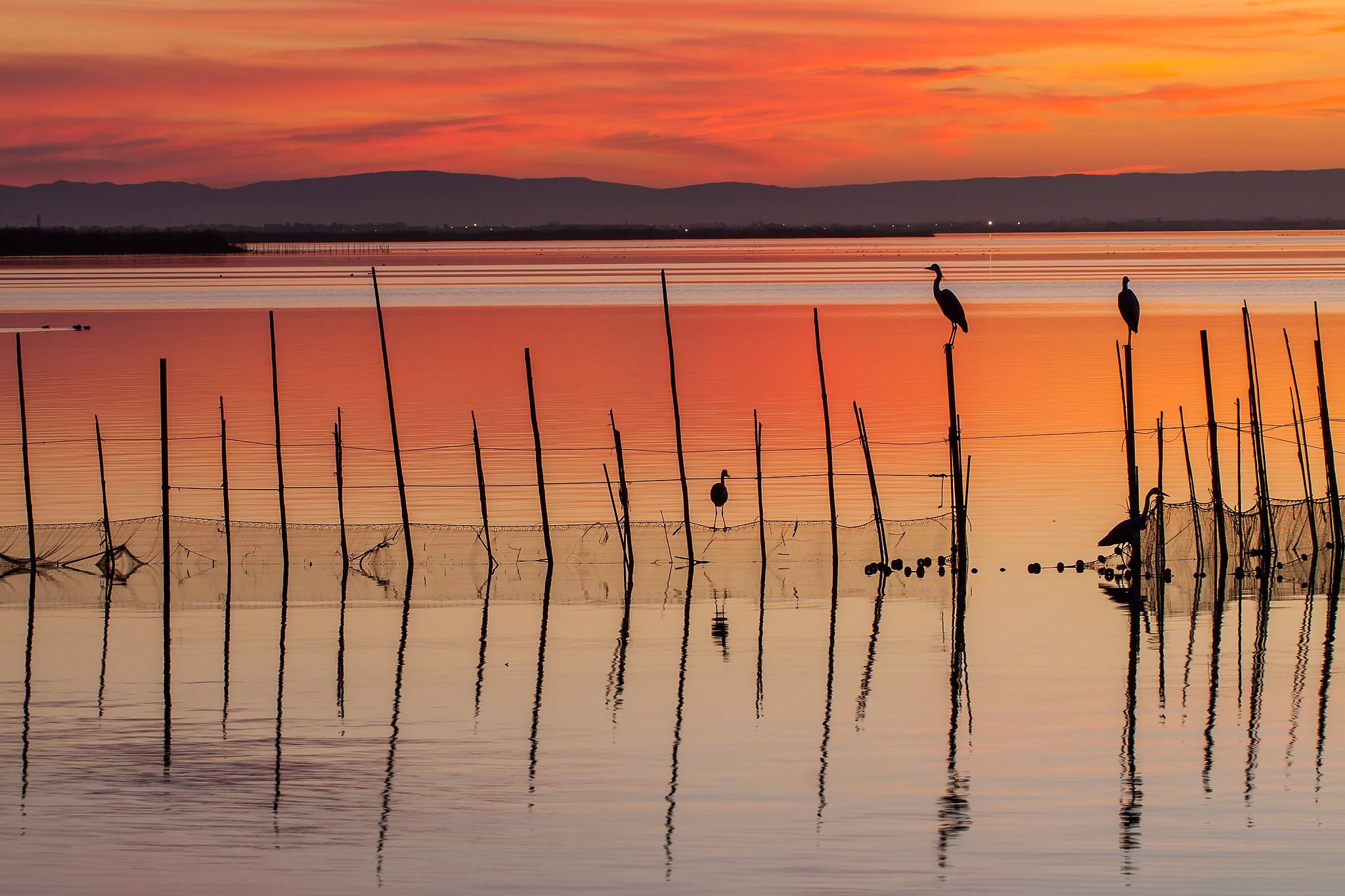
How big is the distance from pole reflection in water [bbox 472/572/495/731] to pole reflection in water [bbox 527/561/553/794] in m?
0.45

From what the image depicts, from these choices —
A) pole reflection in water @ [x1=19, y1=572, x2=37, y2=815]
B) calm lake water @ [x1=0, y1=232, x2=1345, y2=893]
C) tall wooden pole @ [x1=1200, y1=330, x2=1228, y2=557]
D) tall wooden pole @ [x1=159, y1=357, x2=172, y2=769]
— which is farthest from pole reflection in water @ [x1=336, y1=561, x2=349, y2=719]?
tall wooden pole @ [x1=1200, y1=330, x2=1228, y2=557]

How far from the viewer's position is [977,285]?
9762cm

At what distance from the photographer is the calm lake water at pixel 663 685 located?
10.8 m

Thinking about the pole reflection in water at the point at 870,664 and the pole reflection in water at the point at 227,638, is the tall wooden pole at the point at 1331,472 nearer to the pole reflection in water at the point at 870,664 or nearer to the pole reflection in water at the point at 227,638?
the pole reflection in water at the point at 870,664

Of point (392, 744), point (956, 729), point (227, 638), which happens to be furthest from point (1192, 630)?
point (227, 638)

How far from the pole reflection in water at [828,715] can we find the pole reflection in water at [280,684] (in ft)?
11.1

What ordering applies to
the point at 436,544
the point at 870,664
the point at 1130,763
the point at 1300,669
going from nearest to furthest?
the point at 1130,763 → the point at 1300,669 → the point at 870,664 → the point at 436,544

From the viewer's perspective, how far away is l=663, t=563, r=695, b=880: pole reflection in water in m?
10.8

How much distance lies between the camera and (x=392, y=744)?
13.2m

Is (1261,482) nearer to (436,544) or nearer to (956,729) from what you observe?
(956,729)

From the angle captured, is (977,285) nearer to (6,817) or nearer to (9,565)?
(9,565)

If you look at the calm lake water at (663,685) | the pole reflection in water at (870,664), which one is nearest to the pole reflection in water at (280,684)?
the calm lake water at (663,685)

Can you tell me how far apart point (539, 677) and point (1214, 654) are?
19.9 ft

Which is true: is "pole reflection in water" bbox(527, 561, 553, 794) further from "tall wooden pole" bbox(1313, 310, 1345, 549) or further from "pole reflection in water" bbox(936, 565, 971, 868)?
"tall wooden pole" bbox(1313, 310, 1345, 549)
